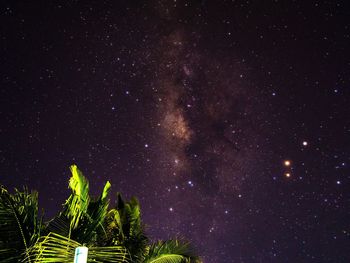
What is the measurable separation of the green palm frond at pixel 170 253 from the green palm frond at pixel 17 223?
2.97 meters

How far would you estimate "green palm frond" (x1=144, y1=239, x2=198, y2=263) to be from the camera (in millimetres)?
5980

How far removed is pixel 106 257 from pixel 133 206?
162 inches

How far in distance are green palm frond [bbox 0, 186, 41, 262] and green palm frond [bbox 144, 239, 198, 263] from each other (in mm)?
2973

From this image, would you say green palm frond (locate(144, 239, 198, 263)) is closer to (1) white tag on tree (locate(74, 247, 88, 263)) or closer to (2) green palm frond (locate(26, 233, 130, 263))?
(2) green palm frond (locate(26, 233, 130, 263))

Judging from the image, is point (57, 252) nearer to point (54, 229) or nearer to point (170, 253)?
point (54, 229)

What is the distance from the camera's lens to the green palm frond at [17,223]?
3.16 m

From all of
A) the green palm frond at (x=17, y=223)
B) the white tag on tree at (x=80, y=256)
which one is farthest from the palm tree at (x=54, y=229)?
the white tag on tree at (x=80, y=256)

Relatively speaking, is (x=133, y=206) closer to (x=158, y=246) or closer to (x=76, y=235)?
(x=158, y=246)

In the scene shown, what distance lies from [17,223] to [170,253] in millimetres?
3263

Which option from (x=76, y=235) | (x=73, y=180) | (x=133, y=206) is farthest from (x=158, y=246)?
(x=76, y=235)

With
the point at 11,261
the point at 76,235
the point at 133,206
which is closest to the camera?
the point at 11,261

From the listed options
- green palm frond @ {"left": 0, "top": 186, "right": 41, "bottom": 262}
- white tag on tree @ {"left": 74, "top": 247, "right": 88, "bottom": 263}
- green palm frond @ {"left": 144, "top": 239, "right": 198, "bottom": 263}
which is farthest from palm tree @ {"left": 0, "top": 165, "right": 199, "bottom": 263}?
green palm frond @ {"left": 144, "top": 239, "right": 198, "bottom": 263}

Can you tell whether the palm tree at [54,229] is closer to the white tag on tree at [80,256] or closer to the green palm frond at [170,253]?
the white tag on tree at [80,256]

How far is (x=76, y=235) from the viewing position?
3.68 metres
